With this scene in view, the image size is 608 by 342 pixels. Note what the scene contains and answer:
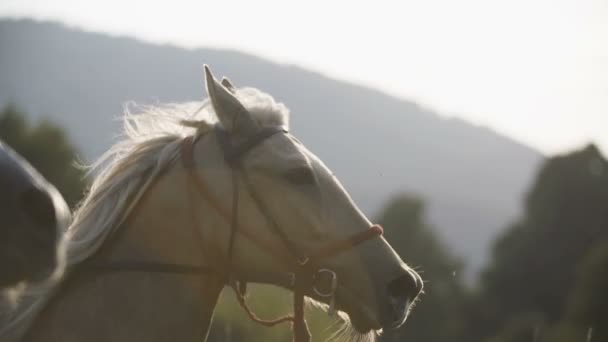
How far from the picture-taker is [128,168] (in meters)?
5.31

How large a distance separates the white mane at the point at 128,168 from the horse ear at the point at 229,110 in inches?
4.6

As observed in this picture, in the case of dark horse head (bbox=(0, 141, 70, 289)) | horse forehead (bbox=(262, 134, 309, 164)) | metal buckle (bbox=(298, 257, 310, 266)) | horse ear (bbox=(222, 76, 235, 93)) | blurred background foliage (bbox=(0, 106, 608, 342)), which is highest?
dark horse head (bbox=(0, 141, 70, 289))

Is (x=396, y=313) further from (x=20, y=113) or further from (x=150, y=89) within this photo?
(x=150, y=89)

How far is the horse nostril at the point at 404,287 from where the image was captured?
511 centimetres

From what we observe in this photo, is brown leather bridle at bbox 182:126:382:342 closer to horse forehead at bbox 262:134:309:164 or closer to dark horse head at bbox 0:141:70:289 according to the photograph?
horse forehead at bbox 262:134:309:164

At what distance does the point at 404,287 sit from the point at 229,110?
51.5 inches

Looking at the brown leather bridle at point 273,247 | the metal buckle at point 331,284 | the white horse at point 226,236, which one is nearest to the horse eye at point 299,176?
the white horse at point 226,236

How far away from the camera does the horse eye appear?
16.7 ft

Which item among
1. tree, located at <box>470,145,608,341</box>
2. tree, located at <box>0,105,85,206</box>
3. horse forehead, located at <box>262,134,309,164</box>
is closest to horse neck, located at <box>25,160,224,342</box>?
horse forehead, located at <box>262,134,309,164</box>

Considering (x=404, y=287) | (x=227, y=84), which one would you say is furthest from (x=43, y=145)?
(x=404, y=287)

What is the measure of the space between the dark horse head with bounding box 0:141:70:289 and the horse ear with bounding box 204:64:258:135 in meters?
2.41

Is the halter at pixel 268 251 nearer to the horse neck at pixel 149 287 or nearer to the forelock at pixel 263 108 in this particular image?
the horse neck at pixel 149 287

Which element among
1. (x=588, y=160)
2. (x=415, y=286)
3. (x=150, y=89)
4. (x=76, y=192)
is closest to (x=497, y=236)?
(x=588, y=160)

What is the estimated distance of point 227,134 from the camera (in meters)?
5.28
